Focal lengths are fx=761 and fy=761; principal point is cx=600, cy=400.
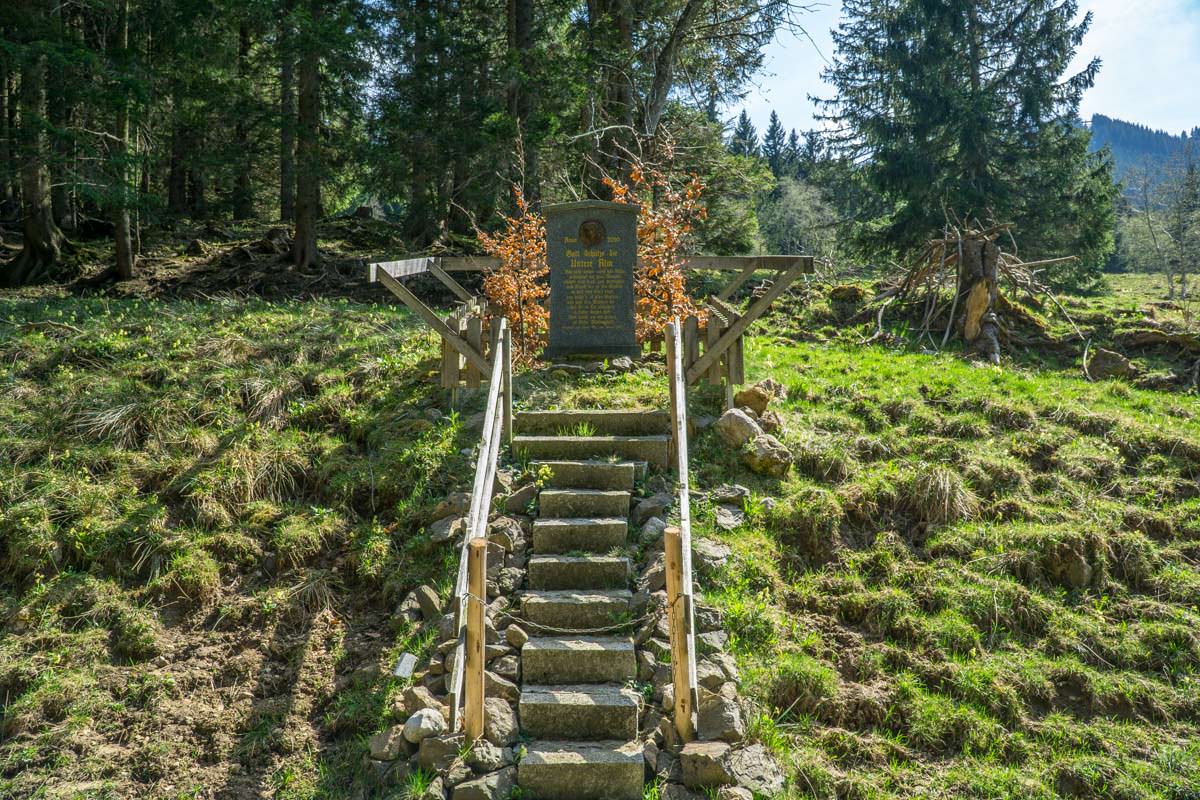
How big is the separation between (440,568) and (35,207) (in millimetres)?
13322

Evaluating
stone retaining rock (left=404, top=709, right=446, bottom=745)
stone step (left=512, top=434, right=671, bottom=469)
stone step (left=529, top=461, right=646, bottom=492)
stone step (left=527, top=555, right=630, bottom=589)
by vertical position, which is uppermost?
stone step (left=512, top=434, right=671, bottom=469)

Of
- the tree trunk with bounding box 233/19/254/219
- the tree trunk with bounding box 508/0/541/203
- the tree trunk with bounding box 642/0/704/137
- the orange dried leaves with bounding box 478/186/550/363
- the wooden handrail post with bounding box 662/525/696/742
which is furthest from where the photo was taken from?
the tree trunk with bounding box 642/0/704/137

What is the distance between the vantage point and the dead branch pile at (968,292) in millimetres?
12188

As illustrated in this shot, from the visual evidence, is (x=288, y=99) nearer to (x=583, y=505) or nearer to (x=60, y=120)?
(x=60, y=120)

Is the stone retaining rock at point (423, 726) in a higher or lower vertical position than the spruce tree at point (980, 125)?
lower

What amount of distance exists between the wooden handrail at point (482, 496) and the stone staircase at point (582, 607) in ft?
1.41

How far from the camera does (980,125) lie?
793 inches

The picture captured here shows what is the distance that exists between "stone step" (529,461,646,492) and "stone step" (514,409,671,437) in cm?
72

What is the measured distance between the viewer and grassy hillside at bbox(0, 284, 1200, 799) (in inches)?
197

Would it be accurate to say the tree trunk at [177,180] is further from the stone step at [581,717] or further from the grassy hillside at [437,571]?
the stone step at [581,717]

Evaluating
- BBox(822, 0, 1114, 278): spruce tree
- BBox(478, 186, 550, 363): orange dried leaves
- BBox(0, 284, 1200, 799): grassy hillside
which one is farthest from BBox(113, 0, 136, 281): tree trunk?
BBox(822, 0, 1114, 278): spruce tree

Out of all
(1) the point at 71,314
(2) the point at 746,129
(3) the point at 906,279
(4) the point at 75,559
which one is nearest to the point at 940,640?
(4) the point at 75,559

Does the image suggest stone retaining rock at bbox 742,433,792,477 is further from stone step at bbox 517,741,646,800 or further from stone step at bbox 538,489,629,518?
stone step at bbox 517,741,646,800

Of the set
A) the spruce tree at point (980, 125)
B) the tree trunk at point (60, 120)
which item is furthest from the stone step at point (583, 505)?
the spruce tree at point (980, 125)
